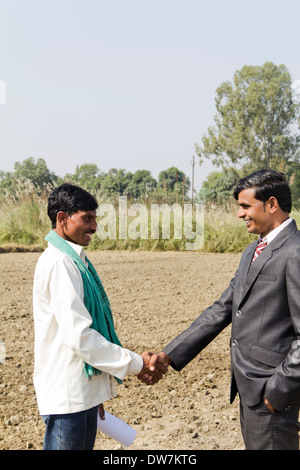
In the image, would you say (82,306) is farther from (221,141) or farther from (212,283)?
(221,141)

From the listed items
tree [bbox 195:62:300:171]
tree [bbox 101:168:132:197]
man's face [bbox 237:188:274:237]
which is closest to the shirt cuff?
man's face [bbox 237:188:274:237]

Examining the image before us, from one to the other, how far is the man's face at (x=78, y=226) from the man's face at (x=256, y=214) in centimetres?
73

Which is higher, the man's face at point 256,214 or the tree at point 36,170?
the tree at point 36,170

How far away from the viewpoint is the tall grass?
527 inches

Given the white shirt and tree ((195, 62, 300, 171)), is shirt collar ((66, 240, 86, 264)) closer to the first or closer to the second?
the white shirt

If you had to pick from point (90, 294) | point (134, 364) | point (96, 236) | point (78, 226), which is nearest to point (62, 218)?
point (78, 226)

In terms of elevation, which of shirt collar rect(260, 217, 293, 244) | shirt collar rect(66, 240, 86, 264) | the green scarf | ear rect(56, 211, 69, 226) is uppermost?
ear rect(56, 211, 69, 226)

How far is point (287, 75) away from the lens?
48.7 meters

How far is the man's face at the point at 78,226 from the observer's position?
2381mm

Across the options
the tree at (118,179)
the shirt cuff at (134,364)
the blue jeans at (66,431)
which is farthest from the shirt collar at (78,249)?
the tree at (118,179)

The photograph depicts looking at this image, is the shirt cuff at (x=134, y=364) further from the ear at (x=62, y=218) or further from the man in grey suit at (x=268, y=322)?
the ear at (x=62, y=218)

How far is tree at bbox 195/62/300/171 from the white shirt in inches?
1714

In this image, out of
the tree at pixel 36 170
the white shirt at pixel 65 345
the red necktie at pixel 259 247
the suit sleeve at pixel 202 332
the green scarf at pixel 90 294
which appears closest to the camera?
the white shirt at pixel 65 345

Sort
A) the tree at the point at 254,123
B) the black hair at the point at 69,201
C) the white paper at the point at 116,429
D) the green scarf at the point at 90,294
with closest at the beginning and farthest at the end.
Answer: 1. the green scarf at the point at 90,294
2. the black hair at the point at 69,201
3. the white paper at the point at 116,429
4. the tree at the point at 254,123
